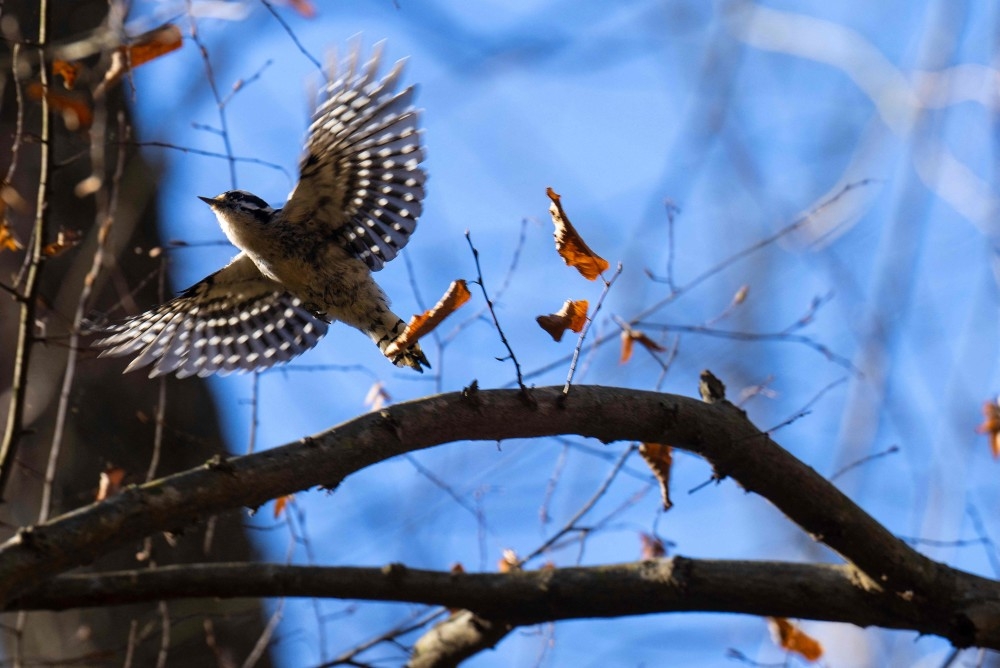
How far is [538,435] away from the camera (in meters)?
2.60

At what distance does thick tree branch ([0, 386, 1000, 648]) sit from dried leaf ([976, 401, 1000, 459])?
1262mm

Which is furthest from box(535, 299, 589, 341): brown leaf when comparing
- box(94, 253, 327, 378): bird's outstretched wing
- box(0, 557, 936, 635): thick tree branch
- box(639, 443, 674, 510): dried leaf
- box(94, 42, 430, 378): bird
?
box(94, 253, 327, 378): bird's outstretched wing

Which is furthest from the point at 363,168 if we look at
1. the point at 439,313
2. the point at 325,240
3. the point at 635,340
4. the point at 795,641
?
the point at 795,641

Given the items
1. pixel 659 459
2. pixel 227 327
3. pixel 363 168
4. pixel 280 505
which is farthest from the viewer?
pixel 227 327

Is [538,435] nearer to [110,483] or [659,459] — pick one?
[659,459]

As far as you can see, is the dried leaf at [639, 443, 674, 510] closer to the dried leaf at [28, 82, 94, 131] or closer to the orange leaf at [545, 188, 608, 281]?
the orange leaf at [545, 188, 608, 281]

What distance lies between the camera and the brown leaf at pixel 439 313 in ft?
8.21

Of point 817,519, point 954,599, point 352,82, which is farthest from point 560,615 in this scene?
point 352,82

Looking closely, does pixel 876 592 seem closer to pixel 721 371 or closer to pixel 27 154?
pixel 27 154

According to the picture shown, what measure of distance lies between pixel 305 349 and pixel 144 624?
134cm

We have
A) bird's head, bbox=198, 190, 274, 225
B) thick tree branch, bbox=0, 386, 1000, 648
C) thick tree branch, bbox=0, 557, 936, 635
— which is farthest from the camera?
bird's head, bbox=198, 190, 274, 225

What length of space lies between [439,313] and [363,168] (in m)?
1.81

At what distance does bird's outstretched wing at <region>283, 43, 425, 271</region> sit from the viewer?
388 cm

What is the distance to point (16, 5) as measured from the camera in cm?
436
